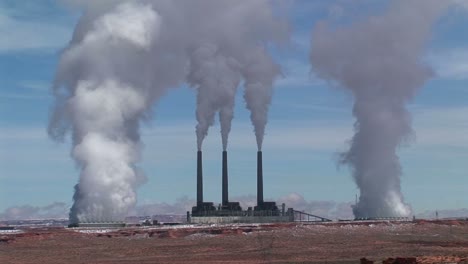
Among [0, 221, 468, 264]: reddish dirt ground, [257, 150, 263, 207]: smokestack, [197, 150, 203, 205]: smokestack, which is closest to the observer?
[0, 221, 468, 264]: reddish dirt ground

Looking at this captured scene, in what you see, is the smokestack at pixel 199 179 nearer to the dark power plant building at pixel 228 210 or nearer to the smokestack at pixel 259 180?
the dark power plant building at pixel 228 210

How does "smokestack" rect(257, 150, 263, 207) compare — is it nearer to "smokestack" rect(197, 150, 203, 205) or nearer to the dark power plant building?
the dark power plant building

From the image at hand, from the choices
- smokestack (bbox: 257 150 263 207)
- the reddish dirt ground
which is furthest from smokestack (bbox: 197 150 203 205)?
the reddish dirt ground

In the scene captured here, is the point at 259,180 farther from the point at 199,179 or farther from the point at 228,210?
the point at 199,179

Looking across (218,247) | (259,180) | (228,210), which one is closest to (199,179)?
(228,210)

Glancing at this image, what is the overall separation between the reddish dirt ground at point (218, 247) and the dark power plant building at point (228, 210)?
5115 centimetres

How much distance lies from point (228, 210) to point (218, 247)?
285ft

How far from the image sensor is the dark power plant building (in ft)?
549

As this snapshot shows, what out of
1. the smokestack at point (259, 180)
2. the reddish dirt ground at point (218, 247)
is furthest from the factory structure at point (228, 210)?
the reddish dirt ground at point (218, 247)

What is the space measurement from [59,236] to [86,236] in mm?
3210

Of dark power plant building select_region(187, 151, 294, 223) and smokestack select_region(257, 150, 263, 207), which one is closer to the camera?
dark power plant building select_region(187, 151, 294, 223)

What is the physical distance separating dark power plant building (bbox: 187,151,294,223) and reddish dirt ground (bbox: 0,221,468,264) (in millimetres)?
51149

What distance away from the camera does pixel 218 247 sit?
3332 inches

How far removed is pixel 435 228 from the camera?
130125mm
